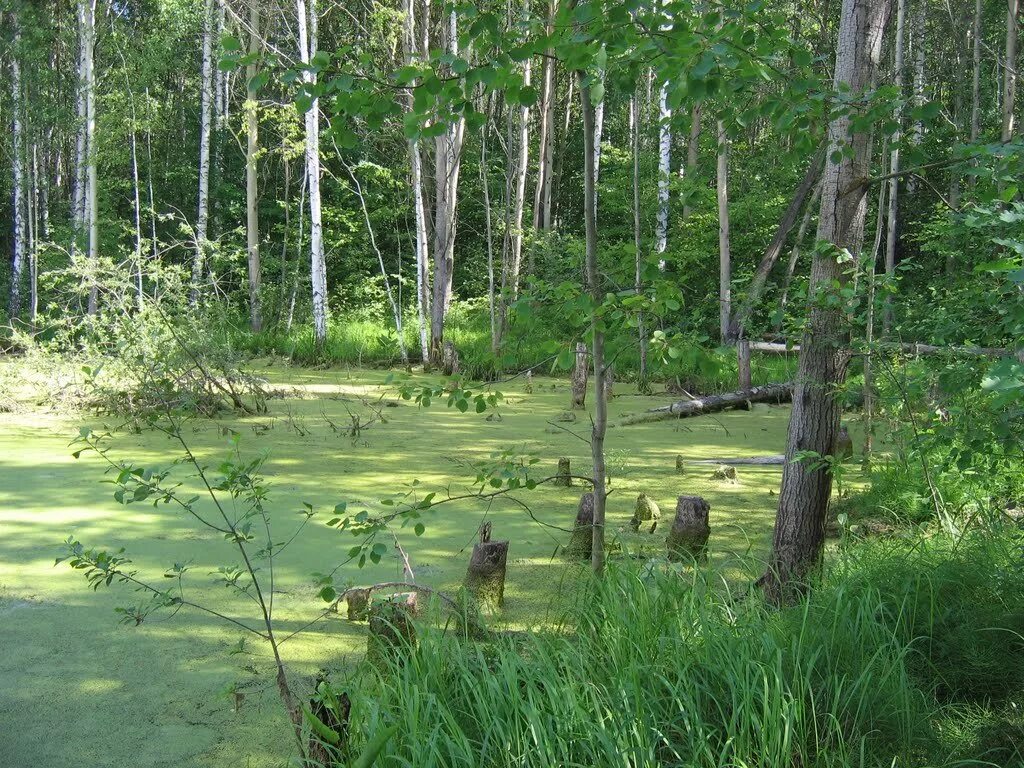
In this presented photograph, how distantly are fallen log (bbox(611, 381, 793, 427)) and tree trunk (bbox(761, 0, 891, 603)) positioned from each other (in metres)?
3.69

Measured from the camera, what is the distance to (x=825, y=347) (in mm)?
2893

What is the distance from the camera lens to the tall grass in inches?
74.0

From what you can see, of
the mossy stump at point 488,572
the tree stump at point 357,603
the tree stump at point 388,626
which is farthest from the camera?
the mossy stump at point 488,572

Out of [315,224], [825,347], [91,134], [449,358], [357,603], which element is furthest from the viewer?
[91,134]

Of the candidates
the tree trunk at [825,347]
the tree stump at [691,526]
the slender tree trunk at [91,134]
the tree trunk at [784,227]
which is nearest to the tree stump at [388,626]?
the tree trunk at [825,347]

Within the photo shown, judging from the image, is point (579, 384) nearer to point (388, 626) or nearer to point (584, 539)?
point (584, 539)

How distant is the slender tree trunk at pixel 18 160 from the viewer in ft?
48.4

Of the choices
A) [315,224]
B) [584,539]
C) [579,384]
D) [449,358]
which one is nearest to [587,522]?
[584,539]

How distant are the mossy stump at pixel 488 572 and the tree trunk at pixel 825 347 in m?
0.90

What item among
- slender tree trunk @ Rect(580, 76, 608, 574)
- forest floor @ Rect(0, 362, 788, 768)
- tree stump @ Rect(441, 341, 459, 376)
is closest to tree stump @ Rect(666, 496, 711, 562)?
forest floor @ Rect(0, 362, 788, 768)

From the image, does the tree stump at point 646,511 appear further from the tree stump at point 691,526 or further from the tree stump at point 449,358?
the tree stump at point 449,358

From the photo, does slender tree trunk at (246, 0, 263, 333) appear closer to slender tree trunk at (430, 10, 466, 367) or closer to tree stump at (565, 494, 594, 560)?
slender tree trunk at (430, 10, 466, 367)

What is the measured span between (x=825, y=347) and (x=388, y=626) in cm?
157

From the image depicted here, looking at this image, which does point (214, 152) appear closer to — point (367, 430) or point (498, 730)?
point (367, 430)
